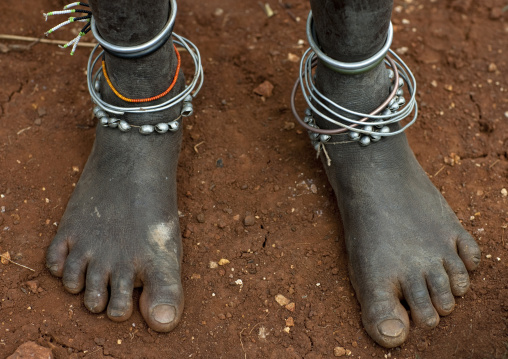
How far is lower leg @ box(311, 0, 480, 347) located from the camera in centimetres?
149

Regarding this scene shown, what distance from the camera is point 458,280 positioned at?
161 cm

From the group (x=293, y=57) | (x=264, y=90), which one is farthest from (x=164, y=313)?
(x=293, y=57)

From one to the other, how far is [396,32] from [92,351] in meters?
1.79

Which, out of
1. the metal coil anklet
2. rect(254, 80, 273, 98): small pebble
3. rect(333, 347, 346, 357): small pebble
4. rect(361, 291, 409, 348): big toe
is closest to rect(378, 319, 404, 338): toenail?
rect(361, 291, 409, 348): big toe

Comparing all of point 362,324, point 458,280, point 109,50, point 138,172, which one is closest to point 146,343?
point 138,172

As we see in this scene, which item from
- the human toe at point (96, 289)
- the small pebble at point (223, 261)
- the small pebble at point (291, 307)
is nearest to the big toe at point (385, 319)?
the small pebble at point (291, 307)

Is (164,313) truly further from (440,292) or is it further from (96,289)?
(440,292)

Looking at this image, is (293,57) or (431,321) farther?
(293,57)

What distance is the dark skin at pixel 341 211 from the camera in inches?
59.7

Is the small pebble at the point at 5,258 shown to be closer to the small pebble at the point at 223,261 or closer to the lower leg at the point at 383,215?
the small pebble at the point at 223,261

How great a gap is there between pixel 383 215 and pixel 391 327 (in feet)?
1.13

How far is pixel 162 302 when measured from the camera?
1.54m

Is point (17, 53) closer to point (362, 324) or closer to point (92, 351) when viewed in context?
point (92, 351)

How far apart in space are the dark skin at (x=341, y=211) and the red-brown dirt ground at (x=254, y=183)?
0.08 m
